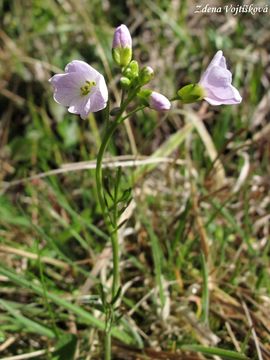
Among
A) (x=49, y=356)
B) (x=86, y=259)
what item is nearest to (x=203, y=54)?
(x=86, y=259)

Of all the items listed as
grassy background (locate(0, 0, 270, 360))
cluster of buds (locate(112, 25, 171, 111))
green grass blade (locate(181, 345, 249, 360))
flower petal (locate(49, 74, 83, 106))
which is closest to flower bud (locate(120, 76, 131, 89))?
cluster of buds (locate(112, 25, 171, 111))

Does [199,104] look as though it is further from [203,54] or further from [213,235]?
[213,235]

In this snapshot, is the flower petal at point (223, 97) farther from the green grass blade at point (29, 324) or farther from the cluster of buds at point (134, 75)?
the green grass blade at point (29, 324)

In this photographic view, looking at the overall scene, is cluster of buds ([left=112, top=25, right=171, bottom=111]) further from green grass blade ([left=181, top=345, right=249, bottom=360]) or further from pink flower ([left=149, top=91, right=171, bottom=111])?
green grass blade ([left=181, top=345, right=249, bottom=360])

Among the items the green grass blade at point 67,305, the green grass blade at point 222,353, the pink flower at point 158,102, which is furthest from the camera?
the green grass blade at point 67,305

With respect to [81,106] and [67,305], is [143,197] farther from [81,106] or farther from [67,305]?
[81,106]

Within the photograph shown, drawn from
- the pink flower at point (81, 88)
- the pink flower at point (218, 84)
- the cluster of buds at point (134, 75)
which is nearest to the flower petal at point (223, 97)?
the pink flower at point (218, 84)

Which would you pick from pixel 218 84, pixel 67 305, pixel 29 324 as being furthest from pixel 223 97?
pixel 29 324
